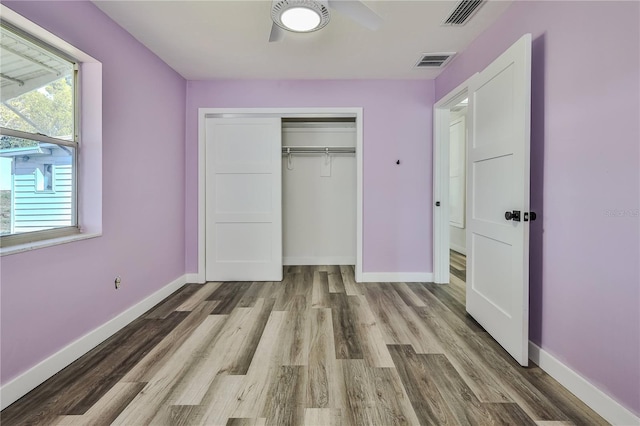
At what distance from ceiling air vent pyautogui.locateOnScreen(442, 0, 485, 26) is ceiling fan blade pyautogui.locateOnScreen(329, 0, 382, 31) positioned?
68 cm

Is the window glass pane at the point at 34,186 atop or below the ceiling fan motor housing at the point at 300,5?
below

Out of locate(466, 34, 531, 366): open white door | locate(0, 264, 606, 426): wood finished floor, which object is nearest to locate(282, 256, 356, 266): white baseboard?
locate(0, 264, 606, 426): wood finished floor

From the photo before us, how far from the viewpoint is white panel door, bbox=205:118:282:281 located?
11.5 ft

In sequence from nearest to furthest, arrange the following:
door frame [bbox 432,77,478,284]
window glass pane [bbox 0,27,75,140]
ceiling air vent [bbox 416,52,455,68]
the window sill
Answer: the window sill < window glass pane [bbox 0,27,75,140] < ceiling air vent [bbox 416,52,455,68] < door frame [bbox 432,77,478,284]

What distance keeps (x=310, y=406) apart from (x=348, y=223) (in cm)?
315

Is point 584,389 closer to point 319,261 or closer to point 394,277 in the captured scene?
point 394,277

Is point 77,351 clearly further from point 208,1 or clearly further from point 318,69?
point 318,69

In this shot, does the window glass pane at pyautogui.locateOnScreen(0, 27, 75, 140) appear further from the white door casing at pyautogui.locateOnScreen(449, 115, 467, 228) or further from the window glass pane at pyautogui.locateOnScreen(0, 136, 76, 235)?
the white door casing at pyautogui.locateOnScreen(449, 115, 467, 228)

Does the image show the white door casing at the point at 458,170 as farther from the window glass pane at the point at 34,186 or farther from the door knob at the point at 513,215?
the window glass pane at the point at 34,186

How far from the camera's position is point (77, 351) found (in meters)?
1.92

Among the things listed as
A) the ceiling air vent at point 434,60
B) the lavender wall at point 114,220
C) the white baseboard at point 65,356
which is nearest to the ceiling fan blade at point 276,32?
the lavender wall at point 114,220

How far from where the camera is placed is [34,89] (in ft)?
5.83

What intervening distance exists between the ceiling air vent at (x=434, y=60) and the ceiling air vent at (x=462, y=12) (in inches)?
20.6

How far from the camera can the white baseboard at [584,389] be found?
1336 millimetres
